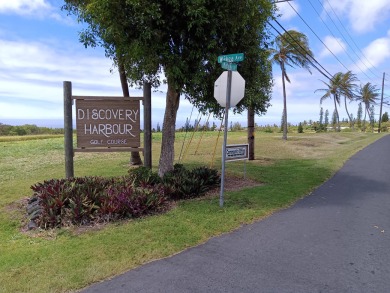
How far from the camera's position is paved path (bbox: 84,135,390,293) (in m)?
3.76

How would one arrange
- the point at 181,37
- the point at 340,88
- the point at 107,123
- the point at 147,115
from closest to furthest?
the point at 181,37, the point at 107,123, the point at 147,115, the point at 340,88

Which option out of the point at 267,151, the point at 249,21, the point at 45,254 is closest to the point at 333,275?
the point at 45,254

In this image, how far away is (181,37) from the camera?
754 centimetres

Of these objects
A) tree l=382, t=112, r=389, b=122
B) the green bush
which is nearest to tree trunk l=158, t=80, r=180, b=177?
the green bush

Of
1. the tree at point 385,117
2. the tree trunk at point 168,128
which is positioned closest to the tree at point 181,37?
the tree trunk at point 168,128

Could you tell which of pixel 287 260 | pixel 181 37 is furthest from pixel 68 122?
pixel 287 260

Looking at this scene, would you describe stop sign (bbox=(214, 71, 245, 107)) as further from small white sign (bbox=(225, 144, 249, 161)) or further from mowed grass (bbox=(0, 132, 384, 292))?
mowed grass (bbox=(0, 132, 384, 292))

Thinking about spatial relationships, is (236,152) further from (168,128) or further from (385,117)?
(385,117)

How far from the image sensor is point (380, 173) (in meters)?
12.4

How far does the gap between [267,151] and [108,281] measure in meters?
16.1

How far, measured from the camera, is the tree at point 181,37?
6828 millimetres

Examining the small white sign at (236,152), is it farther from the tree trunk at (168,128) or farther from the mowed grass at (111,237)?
the tree trunk at (168,128)

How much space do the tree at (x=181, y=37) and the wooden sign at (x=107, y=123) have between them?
853 mm

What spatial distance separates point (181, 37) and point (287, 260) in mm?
5151
